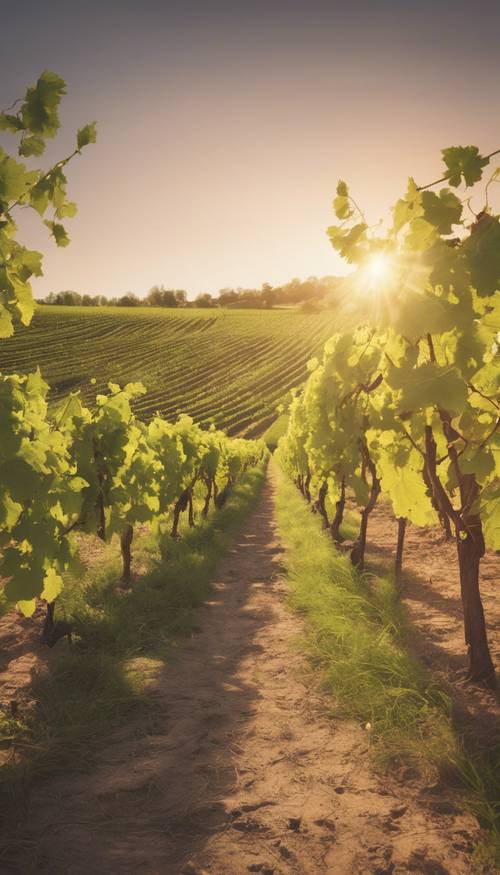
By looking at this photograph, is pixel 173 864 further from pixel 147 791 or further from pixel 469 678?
pixel 469 678

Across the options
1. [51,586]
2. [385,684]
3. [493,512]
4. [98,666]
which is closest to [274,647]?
[385,684]

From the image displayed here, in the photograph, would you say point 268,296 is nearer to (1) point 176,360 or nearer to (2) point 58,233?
(1) point 176,360

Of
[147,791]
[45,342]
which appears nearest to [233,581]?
[147,791]

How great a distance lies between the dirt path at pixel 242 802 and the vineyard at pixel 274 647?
1cm

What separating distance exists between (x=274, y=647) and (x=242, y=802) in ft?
7.44

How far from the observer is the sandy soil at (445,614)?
3.27 metres

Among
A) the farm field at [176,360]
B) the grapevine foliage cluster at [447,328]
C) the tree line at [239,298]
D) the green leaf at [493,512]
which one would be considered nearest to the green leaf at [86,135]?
the grapevine foliage cluster at [447,328]

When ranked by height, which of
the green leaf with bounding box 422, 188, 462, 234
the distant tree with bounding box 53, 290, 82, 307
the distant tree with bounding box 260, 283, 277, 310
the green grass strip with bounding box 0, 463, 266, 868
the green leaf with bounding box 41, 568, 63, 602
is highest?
the distant tree with bounding box 260, 283, 277, 310

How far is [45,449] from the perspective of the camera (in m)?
3.72

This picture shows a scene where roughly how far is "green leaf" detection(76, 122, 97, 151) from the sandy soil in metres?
3.91

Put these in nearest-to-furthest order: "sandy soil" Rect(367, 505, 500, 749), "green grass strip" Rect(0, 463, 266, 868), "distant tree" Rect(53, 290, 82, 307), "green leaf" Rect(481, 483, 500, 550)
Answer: "green grass strip" Rect(0, 463, 266, 868), "green leaf" Rect(481, 483, 500, 550), "sandy soil" Rect(367, 505, 500, 749), "distant tree" Rect(53, 290, 82, 307)

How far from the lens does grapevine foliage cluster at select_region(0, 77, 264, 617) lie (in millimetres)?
2240

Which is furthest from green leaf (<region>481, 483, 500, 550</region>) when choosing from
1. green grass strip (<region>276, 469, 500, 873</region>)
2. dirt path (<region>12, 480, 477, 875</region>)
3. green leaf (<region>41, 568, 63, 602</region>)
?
green leaf (<region>41, 568, 63, 602</region>)

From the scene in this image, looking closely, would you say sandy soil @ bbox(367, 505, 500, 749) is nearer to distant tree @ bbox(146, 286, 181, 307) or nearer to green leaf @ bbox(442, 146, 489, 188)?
green leaf @ bbox(442, 146, 489, 188)
